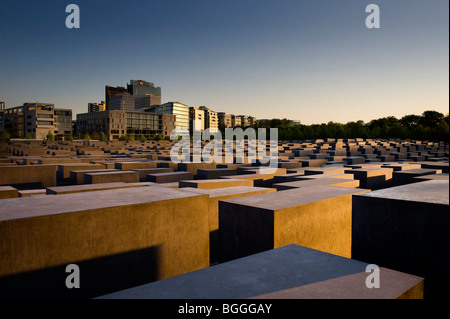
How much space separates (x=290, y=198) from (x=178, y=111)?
527ft

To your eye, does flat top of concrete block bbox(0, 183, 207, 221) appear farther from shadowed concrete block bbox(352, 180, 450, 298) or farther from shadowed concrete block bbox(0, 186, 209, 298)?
shadowed concrete block bbox(352, 180, 450, 298)

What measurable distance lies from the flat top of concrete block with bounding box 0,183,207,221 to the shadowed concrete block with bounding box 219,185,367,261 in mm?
913

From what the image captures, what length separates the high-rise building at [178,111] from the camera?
524ft

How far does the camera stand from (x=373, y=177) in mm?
12070

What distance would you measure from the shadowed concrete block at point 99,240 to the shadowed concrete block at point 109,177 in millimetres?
6351

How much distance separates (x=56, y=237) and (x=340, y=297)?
3.16m

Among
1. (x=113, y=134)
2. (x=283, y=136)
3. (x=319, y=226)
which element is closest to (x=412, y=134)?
(x=283, y=136)

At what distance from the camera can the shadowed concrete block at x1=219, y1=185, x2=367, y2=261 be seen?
5.01 meters

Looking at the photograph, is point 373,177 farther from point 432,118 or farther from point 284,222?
point 432,118

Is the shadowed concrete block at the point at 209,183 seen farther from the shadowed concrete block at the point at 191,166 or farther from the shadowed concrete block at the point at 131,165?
the shadowed concrete block at the point at 131,165

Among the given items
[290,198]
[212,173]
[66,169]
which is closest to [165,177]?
[212,173]

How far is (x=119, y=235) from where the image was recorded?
4.25m

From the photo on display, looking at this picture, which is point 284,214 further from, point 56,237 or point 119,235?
point 56,237

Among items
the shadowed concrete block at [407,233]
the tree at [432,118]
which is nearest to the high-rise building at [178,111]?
the tree at [432,118]
